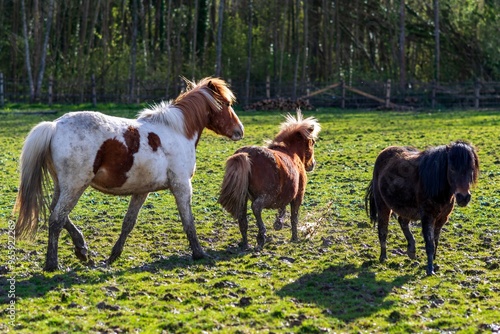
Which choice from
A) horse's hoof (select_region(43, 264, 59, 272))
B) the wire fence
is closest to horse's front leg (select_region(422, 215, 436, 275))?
horse's hoof (select_region(43, 264, 59, 272))

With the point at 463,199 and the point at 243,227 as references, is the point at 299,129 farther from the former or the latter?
the point at 463,199

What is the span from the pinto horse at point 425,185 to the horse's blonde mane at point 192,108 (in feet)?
6.96

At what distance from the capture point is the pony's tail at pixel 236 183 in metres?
10.1

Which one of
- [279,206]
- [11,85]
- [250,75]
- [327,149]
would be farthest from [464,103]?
[279,206]

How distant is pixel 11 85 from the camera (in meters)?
41.7

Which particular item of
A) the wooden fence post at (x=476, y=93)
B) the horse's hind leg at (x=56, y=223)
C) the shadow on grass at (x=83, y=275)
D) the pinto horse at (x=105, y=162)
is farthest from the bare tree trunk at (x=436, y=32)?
the horse's hind leg at (x=56, y=223)

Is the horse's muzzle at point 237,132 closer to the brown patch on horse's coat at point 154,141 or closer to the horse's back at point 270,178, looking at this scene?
the horse's back at point 270,178

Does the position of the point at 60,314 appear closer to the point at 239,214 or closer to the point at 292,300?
the point at 292,300

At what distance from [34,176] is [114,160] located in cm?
84

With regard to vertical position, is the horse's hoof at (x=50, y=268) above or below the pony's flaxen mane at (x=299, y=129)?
below

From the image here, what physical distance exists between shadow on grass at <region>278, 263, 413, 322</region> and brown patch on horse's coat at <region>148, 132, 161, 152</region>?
216 centimetres

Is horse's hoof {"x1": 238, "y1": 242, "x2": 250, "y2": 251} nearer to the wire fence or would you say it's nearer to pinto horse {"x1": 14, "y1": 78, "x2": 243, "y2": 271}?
pinto horse {"x1": 14, "y1": 78, "x2": 243, "y2": 271}

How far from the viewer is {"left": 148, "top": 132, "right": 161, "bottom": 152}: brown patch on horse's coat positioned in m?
9.30

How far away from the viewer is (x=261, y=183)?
10.4m
